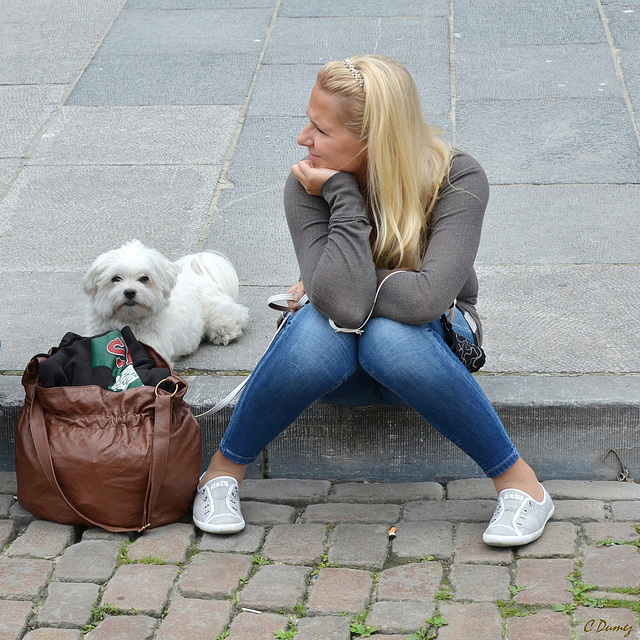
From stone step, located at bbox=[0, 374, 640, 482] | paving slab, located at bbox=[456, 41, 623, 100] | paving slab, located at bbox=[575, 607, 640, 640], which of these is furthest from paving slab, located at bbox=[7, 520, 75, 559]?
paving slab, located at bbox=[456, 41, 623, 100]

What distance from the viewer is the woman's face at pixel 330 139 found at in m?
2.74

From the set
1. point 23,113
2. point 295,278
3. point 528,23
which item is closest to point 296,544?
point 295,278

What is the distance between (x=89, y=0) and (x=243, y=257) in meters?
4.48

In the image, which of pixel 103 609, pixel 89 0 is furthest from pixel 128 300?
pixel 89 0

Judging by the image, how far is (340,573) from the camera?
269cm

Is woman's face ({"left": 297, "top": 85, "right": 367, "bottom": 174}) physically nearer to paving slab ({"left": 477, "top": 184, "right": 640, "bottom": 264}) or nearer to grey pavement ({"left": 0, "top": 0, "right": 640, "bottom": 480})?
grey pavement ({"left": 0, "top": 0, "right": 640, "bottom": 480})

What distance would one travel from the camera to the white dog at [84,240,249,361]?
357cm

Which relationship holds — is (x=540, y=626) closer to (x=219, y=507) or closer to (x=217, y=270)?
(x=219, y=507)

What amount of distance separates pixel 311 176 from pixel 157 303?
1.09 m

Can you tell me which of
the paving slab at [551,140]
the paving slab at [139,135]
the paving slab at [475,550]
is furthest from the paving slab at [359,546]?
the paving slab at [139,135]

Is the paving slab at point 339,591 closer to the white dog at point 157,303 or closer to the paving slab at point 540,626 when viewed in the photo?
the paving slab at point 540,626

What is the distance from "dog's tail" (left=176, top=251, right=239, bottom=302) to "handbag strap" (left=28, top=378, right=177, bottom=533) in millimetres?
1226

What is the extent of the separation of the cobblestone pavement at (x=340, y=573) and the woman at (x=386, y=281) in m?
0.12

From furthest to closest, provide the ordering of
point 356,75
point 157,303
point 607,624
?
point 157,303
point 356,75
point 607,624
